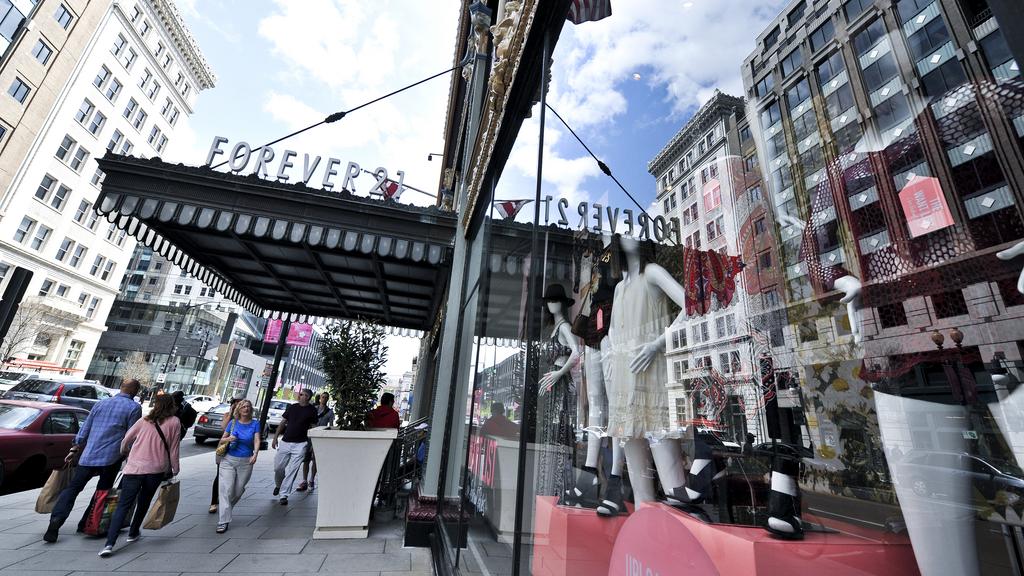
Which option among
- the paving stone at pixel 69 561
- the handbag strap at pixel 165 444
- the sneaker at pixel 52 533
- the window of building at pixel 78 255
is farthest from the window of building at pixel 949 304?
the window of building at pixel 78 255

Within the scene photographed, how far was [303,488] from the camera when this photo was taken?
7.67 meters

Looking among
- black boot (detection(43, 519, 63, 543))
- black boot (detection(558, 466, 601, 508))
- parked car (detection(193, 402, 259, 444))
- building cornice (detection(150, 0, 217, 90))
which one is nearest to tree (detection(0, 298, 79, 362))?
parked car (detection(193, 402, 259, 444))

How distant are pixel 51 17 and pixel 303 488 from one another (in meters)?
40.5

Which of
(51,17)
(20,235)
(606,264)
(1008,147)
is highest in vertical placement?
(51,17)

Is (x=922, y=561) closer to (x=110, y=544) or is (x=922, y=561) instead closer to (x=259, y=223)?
(x=110, y=544)

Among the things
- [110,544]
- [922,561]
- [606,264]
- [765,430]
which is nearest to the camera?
[922,561]

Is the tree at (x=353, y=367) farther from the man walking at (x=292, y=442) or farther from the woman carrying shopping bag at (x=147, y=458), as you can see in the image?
the woman carrying shopping bag at (x=147, y=458)

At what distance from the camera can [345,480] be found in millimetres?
4875

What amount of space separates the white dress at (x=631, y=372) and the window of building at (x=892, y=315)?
54cm

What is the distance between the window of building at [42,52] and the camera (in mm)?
27641

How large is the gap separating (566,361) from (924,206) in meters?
1.42

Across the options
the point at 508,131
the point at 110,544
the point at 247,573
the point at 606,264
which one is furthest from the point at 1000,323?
the point at 110,544

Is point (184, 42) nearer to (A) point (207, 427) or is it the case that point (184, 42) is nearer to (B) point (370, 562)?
(A) point (207, 427)

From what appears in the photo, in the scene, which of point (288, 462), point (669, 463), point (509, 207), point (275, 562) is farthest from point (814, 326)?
point (288, 462)
